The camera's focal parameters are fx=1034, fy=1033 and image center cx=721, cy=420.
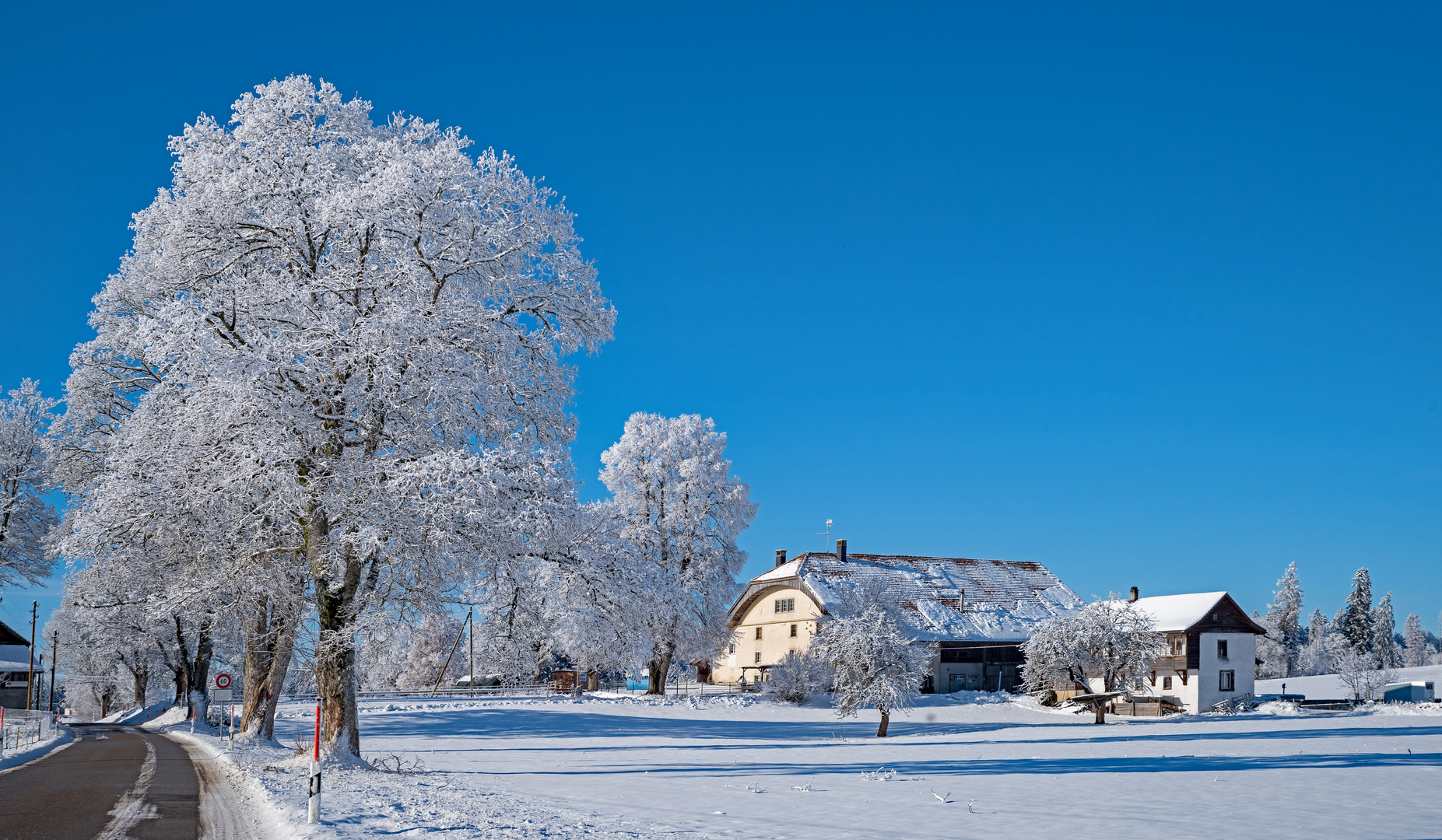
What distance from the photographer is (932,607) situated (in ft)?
230

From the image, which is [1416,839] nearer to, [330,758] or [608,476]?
[330,758]

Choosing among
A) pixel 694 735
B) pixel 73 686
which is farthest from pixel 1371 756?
pixel 73 686

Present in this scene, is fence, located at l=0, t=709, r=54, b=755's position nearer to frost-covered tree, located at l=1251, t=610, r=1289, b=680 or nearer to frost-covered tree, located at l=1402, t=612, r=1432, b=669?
frost-covered tree, located at l=1251, t=610, r=1289, b=680

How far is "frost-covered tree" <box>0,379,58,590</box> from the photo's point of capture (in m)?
38.8

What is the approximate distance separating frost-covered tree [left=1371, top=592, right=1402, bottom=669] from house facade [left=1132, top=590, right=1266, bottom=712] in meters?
59.7

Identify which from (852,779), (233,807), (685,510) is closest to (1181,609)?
(685,510)

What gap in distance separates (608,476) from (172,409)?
3787cm

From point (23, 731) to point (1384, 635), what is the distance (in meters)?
139

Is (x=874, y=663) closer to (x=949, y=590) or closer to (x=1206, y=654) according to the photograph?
(x=1206, y=654)

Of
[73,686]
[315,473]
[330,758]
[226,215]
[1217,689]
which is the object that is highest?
[226,215]

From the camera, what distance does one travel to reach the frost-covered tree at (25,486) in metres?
38.8

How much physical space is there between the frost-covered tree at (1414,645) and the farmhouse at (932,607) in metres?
119

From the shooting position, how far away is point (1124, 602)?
2159 inches

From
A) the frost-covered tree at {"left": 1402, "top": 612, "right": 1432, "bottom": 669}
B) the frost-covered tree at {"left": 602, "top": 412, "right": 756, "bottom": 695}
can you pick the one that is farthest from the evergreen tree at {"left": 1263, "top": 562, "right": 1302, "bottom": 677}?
the frost-covered tree at {"left": 602, "top": 412, "right": 756, "bottom": 695}
